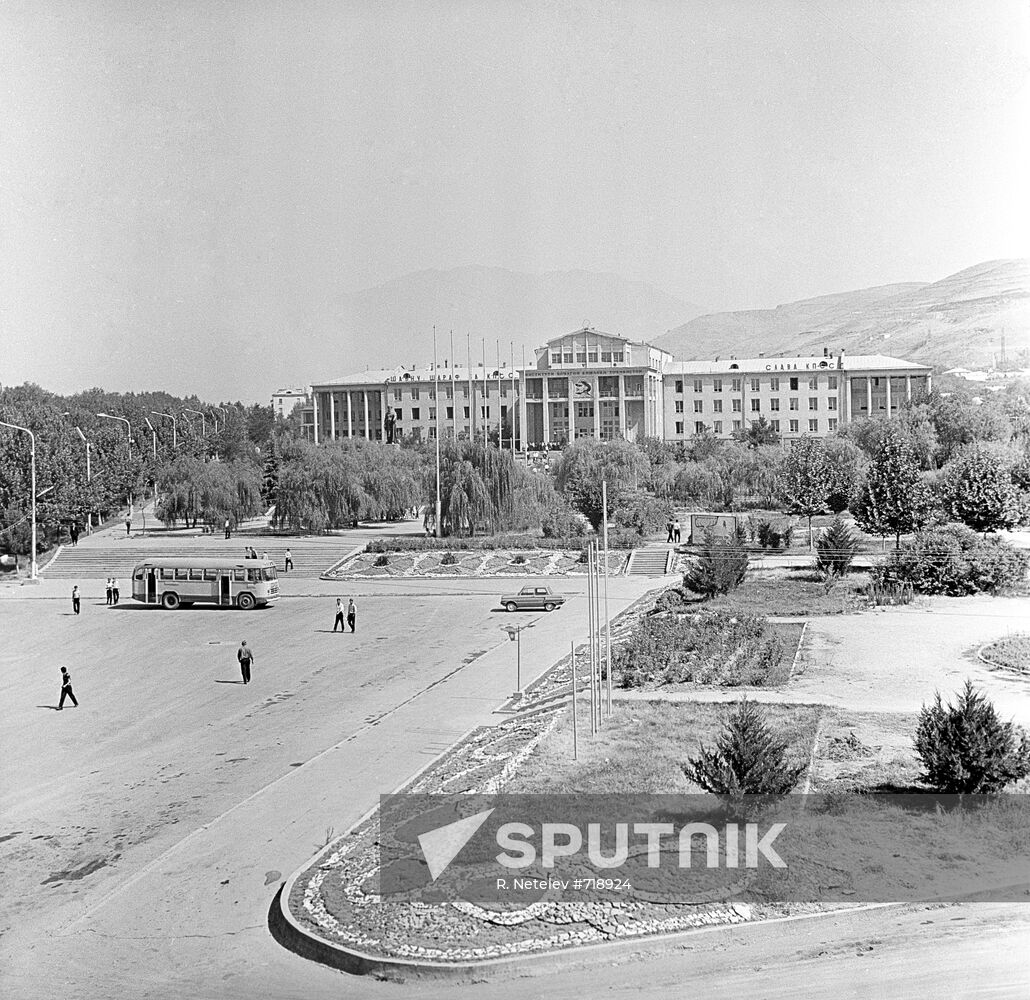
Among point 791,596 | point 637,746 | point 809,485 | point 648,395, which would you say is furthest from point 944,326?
point 637,746

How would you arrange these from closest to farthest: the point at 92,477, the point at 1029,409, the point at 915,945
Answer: the point at 915,945, the point at 92,477, the point at 1029,409

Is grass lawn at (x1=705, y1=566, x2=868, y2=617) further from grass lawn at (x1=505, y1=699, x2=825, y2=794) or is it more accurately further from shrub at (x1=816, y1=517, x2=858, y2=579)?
grass lawn at (x1=505, y1=699, x2=825, y2=794)

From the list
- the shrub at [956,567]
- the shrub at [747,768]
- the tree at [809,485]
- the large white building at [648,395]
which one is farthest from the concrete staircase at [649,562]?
the large white building at [648,395]

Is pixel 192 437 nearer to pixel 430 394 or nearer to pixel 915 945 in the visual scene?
pixel 430 394

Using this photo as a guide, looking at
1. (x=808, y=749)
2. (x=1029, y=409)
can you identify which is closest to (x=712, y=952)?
(x=808, y=749)

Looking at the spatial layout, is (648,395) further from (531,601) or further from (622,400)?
(531,601)
